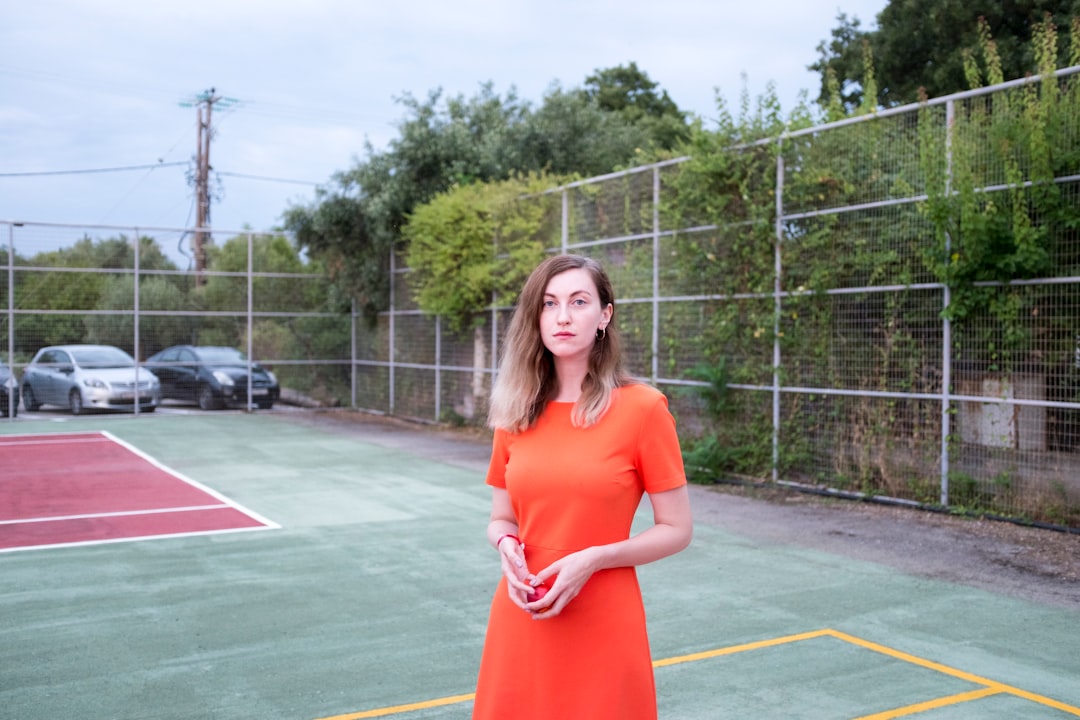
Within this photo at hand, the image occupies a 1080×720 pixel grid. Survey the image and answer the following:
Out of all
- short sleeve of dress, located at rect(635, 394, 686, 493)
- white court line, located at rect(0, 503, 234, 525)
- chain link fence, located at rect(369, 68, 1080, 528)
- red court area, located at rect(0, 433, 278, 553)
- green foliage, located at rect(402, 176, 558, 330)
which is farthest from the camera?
green foliage, located at rect(402, 176, 558, 330)

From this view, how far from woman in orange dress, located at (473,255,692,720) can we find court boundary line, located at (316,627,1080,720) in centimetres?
185

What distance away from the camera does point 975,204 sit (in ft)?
28.7

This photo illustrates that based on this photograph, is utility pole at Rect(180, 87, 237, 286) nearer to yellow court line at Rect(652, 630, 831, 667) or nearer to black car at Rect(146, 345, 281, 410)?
black car at Rect(146, 345, 281, 410)

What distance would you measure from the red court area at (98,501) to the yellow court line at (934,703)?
6.07 meters

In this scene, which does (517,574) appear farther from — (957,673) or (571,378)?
(957,673)

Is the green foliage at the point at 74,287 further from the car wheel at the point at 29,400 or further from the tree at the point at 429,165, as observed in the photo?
the tree at the point at 429,165

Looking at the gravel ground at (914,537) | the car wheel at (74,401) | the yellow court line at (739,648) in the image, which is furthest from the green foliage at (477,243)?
the yellow court line at (739,648)

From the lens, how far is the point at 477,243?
55.4 ft

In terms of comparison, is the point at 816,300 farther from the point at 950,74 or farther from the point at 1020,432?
the point at 950,74

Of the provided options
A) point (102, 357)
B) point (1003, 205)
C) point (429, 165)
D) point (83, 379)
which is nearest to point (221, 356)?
→ point (102, 357)

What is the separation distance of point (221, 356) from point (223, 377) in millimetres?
467

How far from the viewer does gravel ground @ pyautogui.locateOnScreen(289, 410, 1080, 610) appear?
7.20 m

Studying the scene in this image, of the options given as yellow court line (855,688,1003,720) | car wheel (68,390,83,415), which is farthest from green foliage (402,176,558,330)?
yellow court line (855,688,1003,720)

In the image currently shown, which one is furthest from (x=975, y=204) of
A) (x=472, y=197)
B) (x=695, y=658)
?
(x=472, y=197)
